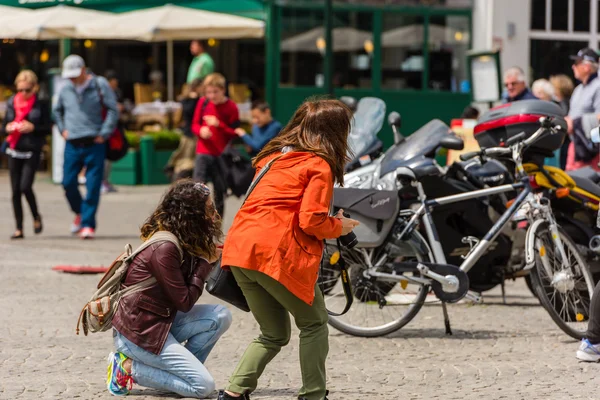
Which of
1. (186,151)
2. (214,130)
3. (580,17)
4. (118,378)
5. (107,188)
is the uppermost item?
(580,17)

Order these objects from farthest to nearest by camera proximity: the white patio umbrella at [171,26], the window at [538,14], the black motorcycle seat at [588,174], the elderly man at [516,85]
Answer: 1. the window at [538,14]
2. the white patio umbrella at [171,26]
3. the elderly man at [516,85]
4. the black motorcycle seat at [588,174]

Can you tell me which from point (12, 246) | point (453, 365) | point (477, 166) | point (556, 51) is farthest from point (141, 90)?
point (453, 365)

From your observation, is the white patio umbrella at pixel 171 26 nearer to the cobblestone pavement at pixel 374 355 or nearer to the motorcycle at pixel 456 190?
the cobblestone pavement at pixel 374 355

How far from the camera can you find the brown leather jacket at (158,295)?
6.01 metres

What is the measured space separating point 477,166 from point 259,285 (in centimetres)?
371

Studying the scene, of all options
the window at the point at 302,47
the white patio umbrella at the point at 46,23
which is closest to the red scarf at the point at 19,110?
the white patio umbrella at the point at 46,23

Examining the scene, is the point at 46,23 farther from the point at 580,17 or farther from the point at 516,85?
the point at 516,85

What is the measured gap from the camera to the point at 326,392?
5.79 m

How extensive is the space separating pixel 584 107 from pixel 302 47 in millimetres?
9885

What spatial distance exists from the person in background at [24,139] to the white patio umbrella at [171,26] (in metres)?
6.69

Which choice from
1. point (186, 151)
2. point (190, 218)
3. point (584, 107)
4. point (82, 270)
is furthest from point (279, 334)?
point (186, 151)

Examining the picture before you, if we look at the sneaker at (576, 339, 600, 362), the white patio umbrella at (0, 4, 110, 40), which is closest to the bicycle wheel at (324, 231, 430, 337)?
the sneaker at (576, 339, 600, 362)

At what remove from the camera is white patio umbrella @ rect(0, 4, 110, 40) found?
20234 mm

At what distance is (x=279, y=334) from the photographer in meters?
5.72
